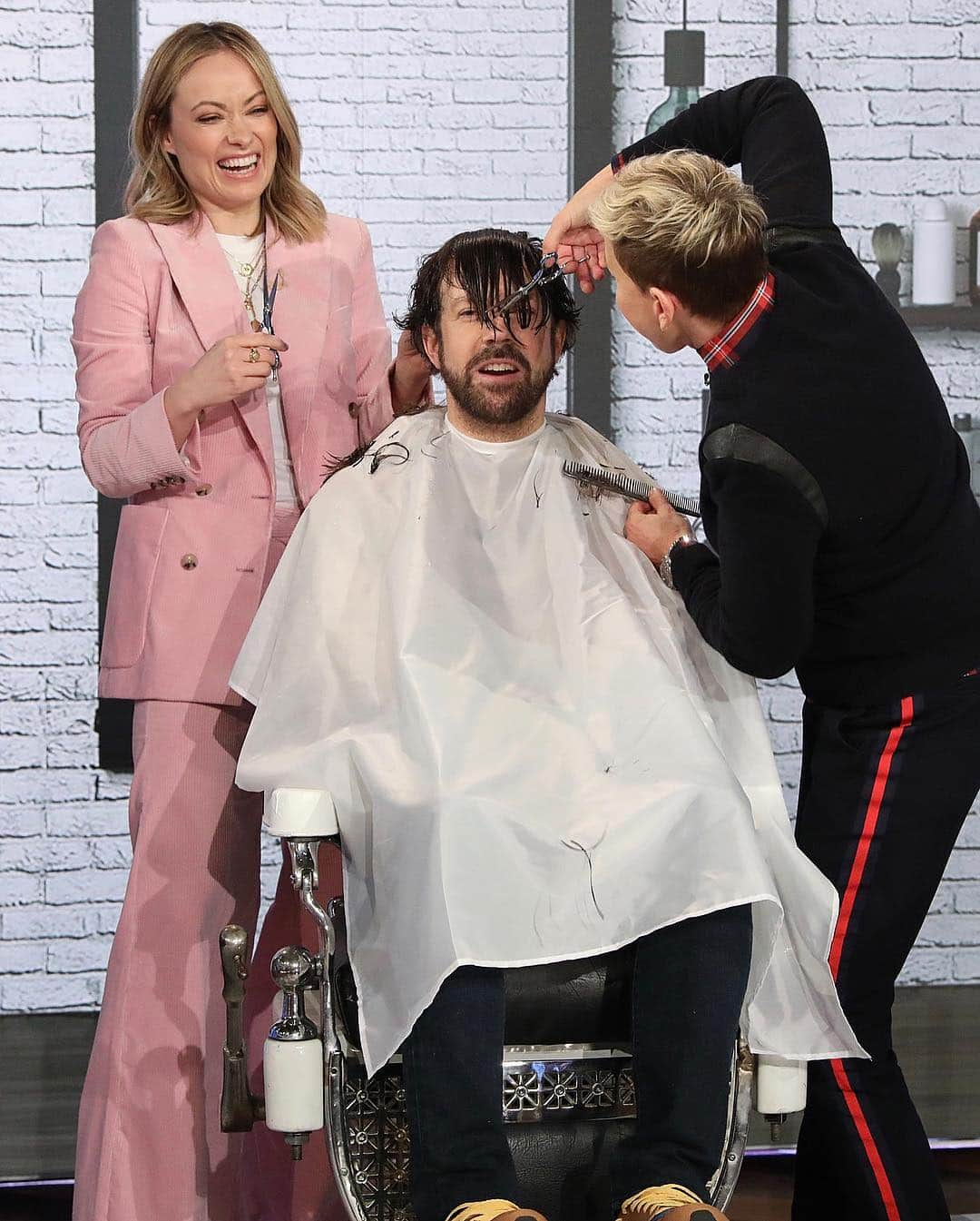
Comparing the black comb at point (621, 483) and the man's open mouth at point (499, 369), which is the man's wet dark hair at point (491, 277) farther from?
the black comb at point (621, 483)

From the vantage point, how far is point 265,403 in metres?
2.31

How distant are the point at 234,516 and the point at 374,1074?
33.8 inches

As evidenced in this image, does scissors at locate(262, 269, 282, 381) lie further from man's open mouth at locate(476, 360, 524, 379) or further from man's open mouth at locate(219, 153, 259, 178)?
man's open mouth at locate(476, 360, 524, 379)

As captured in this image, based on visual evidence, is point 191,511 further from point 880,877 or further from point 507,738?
point 880,877

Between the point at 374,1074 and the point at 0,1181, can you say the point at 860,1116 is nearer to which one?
the point at 374,1074

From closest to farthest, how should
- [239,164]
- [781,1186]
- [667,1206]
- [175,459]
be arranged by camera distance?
[667,1206]
[175,459]
[239,164]
[781,1186]

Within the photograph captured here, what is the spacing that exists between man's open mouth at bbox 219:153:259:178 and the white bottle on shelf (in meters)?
1.75

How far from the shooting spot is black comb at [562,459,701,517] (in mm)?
2162

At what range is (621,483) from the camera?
2199 mm

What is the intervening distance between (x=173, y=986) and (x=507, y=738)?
0.65 m

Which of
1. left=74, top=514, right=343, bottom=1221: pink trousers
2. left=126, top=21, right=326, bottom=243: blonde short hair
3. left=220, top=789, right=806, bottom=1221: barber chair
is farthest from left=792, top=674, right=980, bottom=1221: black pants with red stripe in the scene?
left=126, top=21, right=326, bottom=243: blonde short hair

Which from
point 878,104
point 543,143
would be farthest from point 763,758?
point 878,104

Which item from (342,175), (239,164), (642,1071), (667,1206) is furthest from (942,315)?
(667,1206)

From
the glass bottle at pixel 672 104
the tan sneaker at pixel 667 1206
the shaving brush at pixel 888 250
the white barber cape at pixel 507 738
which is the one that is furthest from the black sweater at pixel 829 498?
the shaving brush at pixel 888 250
